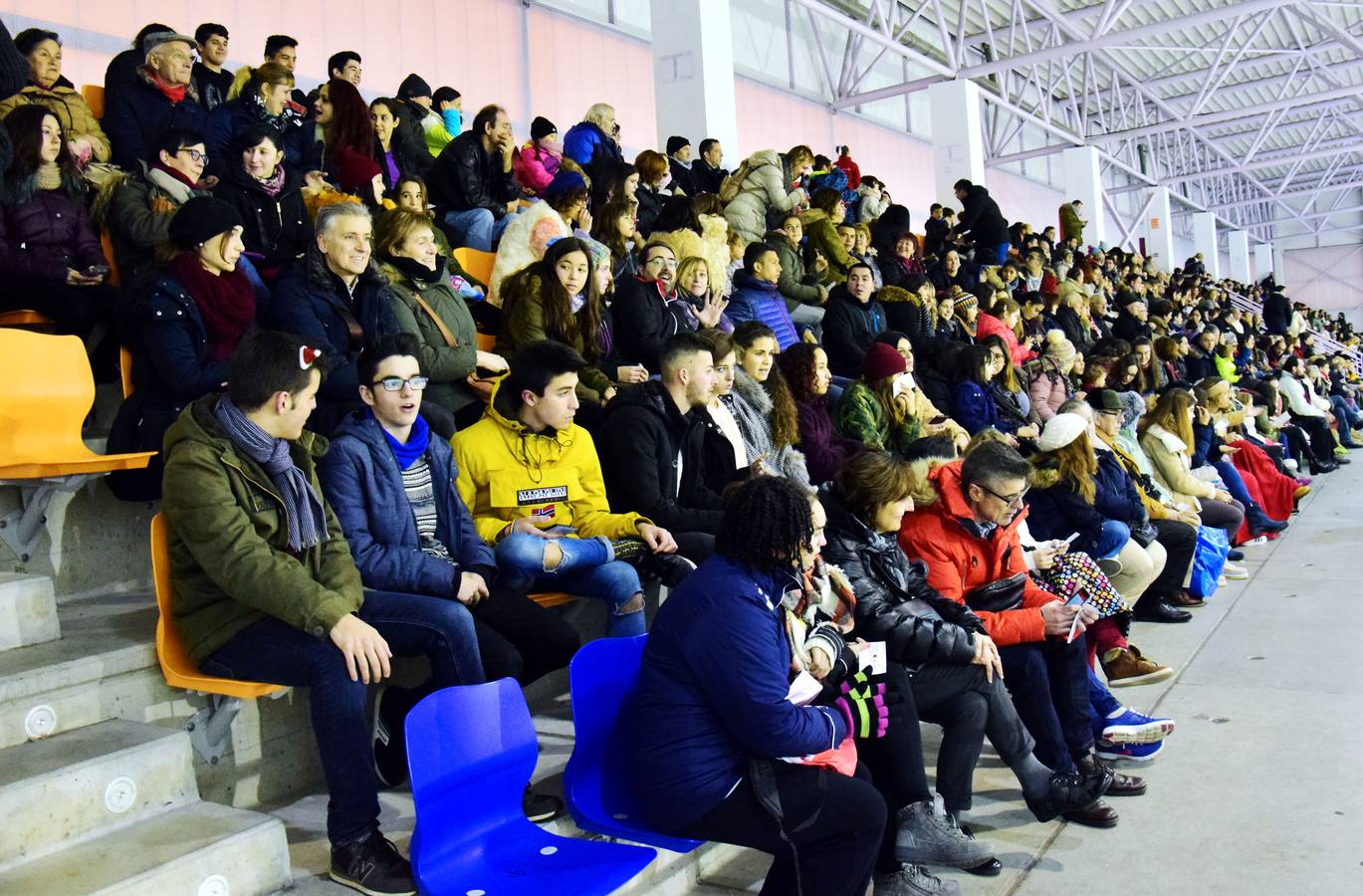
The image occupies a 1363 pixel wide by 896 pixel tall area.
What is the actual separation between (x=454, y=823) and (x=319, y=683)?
43 cm

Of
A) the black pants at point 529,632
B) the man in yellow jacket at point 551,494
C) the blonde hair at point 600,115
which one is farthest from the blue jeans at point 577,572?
the blonde hair at point 600,115

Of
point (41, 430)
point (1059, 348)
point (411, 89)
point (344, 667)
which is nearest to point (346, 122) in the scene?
point (411, 89)

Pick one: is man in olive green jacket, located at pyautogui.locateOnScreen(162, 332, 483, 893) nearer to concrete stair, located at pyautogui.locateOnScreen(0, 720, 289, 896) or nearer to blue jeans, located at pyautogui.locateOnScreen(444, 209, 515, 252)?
concrete stair, located at pyautogui.locateOnScreen(0, 720, 289, 896)

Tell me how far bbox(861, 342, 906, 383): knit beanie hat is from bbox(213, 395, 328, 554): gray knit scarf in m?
3.62

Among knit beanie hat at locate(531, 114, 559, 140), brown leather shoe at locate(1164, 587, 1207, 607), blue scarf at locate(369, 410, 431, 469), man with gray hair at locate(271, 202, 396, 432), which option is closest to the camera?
blue scarf at locate(369, 410, 431, 469)

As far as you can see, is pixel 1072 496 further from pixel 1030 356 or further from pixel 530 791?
pixel 1030 356

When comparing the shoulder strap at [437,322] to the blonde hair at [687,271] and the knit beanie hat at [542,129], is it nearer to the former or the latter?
the blonde hair at [687,271]

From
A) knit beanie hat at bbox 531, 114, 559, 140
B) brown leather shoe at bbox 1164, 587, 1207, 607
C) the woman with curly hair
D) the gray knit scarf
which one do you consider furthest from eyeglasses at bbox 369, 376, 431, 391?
knit beanie hat at bbox 531, 114, 559, 140

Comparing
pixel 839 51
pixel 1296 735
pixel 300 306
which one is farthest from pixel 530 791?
pixel 839 51

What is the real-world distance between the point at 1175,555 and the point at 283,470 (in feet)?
14.8

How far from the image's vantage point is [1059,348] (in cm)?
911

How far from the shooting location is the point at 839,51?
18.0 m

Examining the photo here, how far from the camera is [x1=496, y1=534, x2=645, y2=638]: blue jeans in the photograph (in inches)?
124

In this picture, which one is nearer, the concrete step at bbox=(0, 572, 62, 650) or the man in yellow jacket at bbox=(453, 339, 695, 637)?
the concrete step at bbox=(0, 572, 62, 650)
